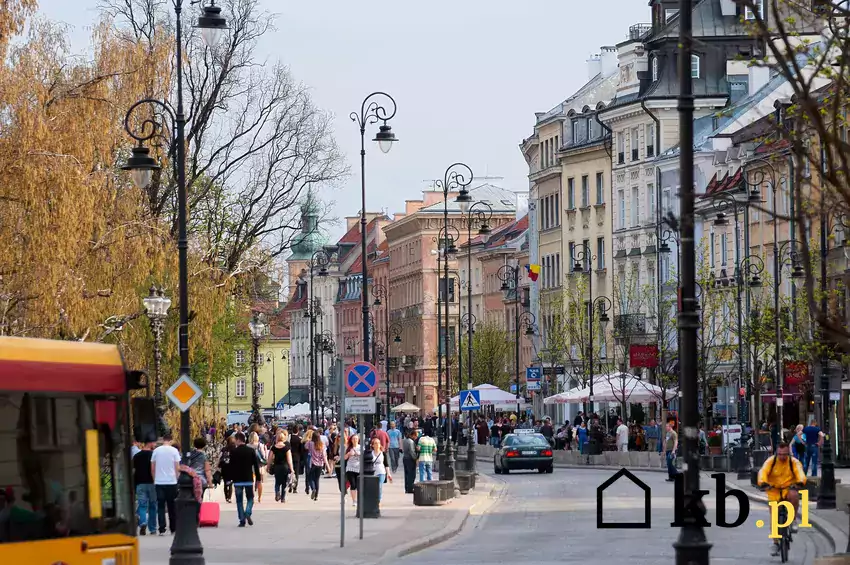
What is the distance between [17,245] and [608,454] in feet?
125

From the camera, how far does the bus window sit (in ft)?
42.2

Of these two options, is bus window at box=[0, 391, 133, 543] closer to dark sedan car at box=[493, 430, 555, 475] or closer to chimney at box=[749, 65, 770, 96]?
dark sedan car at box=[493, 430, 555, 475]

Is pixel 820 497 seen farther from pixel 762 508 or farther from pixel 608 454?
pixel 608 454

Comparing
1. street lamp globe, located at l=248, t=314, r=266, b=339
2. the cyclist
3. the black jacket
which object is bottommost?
the black jacket

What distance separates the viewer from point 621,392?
6825 centimetres

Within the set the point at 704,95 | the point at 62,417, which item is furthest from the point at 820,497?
the point at 704,95

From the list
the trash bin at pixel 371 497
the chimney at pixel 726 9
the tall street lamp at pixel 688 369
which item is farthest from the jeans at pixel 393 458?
the tall street lamp at pixel 688 369

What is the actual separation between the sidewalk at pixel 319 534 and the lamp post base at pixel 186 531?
57.6 inches

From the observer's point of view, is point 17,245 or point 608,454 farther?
point 608,454

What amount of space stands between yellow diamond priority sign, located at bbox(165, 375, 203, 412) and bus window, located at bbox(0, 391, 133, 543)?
12136 mm

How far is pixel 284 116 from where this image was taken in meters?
58.8

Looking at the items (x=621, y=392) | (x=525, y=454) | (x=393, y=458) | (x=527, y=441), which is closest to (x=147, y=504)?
(x=525, y=454)

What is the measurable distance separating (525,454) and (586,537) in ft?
105

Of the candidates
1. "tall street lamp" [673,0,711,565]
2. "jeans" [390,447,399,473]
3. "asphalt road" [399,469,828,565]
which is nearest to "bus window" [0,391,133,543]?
"tall street lamp" [673,0,711,565]
